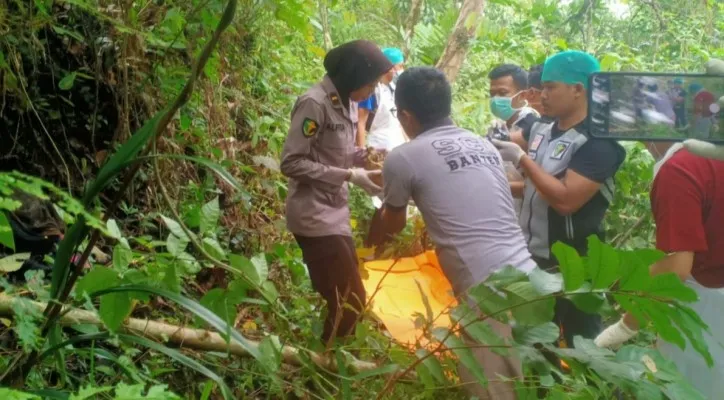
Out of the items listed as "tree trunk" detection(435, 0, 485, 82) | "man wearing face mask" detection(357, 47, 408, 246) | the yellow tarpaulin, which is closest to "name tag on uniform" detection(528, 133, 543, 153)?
the yellow tarpaulin

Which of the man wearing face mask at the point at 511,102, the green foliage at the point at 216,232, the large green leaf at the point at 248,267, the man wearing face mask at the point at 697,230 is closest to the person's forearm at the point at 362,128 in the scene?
the green foliage at the point at 216,232

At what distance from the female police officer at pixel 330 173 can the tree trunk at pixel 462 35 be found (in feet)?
13.0

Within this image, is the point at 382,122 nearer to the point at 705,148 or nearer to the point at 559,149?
the point at 559,149

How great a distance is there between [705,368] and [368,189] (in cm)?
145

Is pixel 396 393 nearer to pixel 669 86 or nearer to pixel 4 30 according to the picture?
pixel 669 86

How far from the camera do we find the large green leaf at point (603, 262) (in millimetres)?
1444

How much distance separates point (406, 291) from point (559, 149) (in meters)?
1.38

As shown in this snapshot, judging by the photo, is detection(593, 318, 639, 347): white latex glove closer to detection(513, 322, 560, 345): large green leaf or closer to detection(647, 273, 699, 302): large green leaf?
detection(513, 322, 560, 345): large green leaf

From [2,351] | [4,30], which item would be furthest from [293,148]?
[2,351]

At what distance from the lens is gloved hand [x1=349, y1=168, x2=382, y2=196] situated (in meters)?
3.28

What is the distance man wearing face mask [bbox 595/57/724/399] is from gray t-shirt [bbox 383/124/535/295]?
0.48 m

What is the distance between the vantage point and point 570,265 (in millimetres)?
1473

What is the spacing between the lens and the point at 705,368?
274cm

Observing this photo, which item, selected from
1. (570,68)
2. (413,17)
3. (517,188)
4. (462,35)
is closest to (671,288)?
(570,68)
